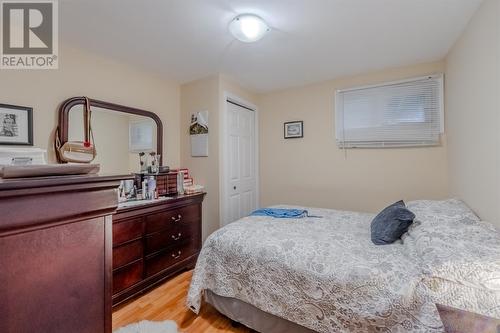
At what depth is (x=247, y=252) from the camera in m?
1.78

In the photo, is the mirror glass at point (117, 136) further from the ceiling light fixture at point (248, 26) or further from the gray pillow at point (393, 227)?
the gray pillow at point (393, 227)

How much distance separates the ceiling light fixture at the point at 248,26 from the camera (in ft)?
6.02

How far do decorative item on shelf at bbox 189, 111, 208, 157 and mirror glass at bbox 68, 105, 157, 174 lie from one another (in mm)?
488

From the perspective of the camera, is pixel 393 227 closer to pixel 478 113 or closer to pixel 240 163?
pixel 478 113

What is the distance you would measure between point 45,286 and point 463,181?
9.31 ft

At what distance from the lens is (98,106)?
8.03ft

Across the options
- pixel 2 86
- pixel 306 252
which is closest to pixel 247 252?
pixel 306 252

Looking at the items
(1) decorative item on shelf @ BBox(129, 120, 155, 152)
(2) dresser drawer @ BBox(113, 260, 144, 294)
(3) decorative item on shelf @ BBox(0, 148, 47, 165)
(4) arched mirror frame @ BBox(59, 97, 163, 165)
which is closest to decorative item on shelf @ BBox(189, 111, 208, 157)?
(4) arched mirror frame @ BBox(59, 97, 163, 165)

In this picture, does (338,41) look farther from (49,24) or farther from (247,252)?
(49,24)

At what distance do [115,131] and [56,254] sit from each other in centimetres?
253

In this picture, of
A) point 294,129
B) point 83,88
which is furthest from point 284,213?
point 83,88

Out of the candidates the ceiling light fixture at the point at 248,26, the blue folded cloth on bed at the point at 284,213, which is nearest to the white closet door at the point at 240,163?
the blue folded cloth on bed at the point at 284,213

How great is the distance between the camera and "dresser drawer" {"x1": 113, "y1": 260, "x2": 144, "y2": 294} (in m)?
2.09

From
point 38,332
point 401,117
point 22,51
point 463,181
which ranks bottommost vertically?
point 38,332
